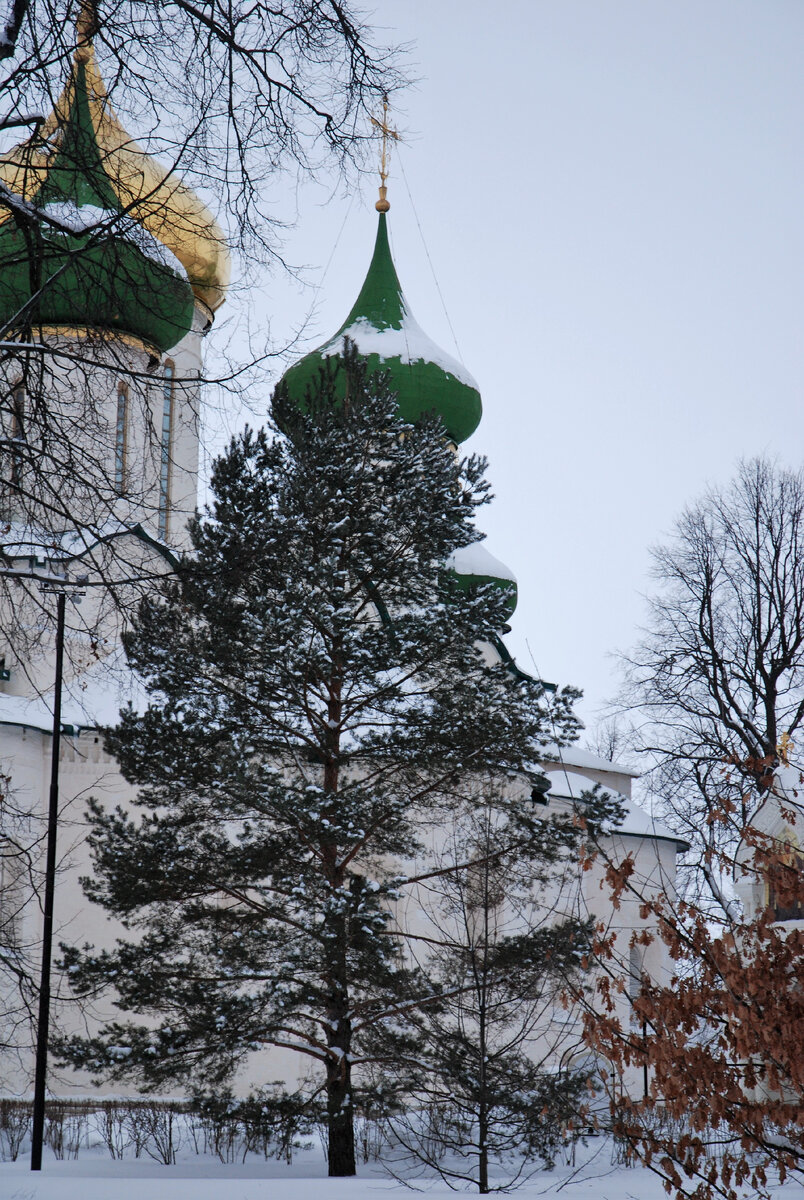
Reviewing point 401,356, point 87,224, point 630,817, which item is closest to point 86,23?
point 87,224

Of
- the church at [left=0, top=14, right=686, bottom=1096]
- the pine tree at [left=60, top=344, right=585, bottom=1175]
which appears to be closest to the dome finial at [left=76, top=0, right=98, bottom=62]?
the church at [left=0, top=14, right=686, bottom=1096]

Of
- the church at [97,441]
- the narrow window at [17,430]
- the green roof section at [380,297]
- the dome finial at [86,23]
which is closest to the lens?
the dome finial at [86,23]

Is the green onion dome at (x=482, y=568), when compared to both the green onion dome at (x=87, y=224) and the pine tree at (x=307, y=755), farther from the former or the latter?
the green onion dome at (x=87, y=224)

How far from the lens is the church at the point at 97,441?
520 centimetres

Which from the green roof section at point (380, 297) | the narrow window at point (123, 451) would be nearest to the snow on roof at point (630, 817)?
the green roof section at point (380, 297)

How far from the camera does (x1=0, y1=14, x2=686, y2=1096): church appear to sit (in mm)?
5195

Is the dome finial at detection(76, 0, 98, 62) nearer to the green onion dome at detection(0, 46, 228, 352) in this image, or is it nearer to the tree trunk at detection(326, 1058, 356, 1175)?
the green onion dome at detection(0, 46, 228, 352)

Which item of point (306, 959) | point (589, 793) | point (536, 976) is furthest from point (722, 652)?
point (306, 959)

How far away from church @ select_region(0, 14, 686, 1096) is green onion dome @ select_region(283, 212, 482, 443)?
4 centimetres

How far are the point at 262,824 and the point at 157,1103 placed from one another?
5230 millimetres

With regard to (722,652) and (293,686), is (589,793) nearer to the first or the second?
(293,686)

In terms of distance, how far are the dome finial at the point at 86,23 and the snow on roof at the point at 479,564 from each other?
590 inches

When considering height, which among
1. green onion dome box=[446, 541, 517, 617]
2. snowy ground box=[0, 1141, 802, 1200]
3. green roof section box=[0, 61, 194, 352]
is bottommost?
snowy ground box=[0, 1141, 802, 1200]

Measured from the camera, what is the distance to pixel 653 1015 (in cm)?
480
